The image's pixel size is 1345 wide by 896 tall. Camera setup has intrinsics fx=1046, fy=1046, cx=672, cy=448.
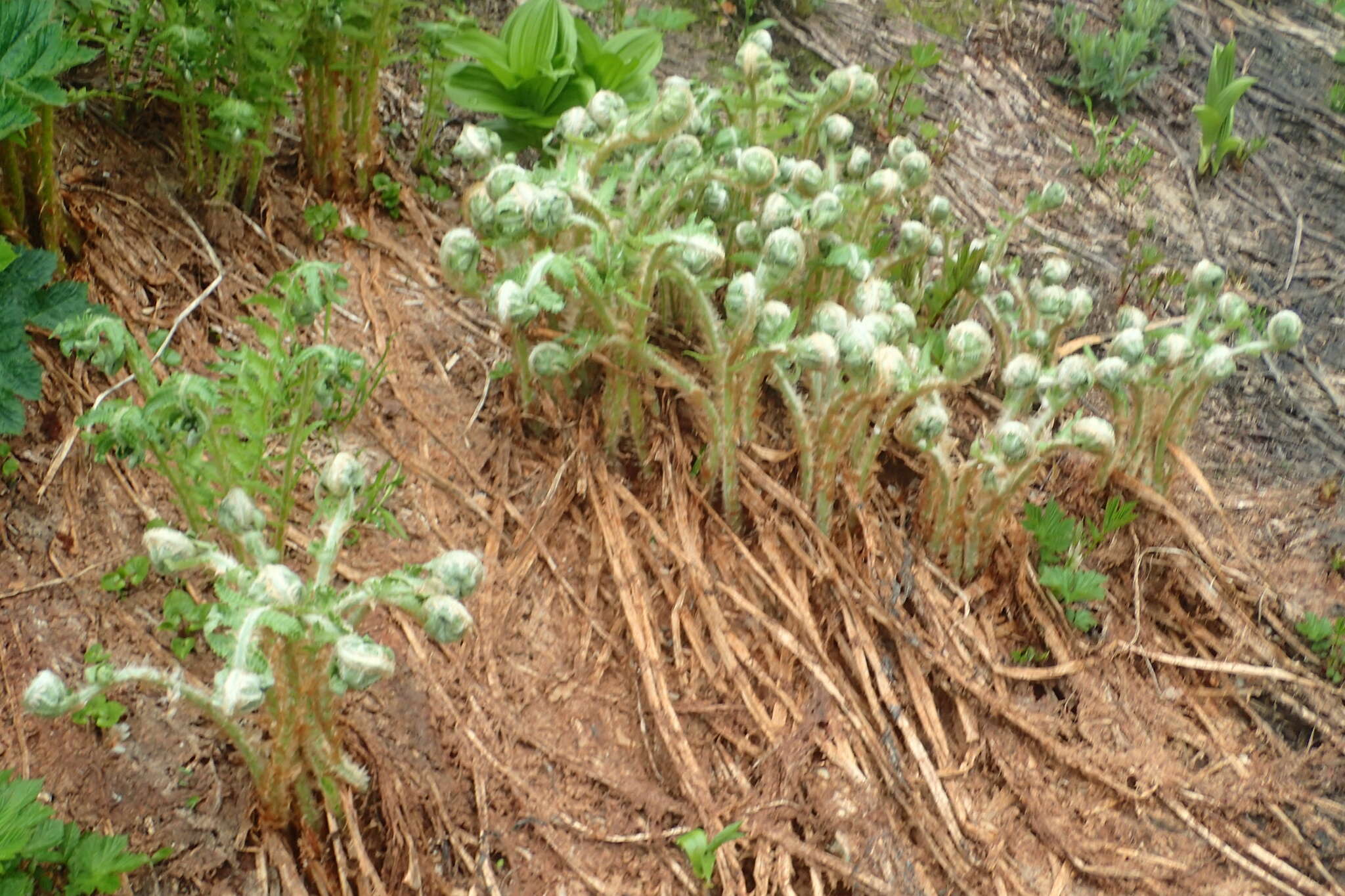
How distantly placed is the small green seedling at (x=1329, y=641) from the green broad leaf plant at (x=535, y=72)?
167 centimetres

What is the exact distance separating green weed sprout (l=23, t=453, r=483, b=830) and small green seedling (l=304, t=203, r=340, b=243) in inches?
38.3

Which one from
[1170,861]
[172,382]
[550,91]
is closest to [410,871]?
[172,382]

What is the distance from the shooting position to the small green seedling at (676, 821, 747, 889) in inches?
58.2

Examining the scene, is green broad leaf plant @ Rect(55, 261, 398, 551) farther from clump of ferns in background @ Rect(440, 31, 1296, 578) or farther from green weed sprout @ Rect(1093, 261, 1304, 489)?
green weed sprout @ Rect(1093, 261, 1304, 489)

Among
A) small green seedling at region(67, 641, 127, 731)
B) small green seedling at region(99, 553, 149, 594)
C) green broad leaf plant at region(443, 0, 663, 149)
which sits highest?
green broad leaf plant at region(443, 0, 663, 149)

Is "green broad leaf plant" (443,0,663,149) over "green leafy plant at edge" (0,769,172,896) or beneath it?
over

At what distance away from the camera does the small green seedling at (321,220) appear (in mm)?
2174

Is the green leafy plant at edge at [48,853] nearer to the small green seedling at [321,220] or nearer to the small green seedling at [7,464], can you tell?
the small green seedling at [7,464]

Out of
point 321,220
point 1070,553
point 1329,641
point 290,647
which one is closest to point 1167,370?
point 1070,553

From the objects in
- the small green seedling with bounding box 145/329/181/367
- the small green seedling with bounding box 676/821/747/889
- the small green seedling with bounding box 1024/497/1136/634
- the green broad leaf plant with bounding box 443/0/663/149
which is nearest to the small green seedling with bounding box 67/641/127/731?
the small green seedling with bounding box 145/329/181/367

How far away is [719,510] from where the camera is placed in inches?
77.0

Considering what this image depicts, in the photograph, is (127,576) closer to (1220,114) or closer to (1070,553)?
(1070,553)

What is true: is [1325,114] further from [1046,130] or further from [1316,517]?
[1316,517]

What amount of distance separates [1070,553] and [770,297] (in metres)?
0.74
